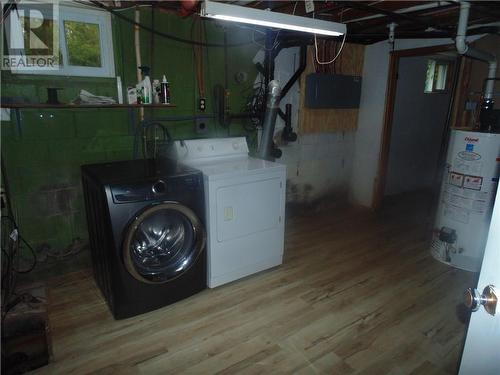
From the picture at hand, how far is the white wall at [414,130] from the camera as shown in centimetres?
455

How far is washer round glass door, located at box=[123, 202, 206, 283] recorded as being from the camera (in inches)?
86.5

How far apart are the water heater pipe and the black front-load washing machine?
2.34 m

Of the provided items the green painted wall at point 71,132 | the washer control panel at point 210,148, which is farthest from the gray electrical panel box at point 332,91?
the green painted wall at point 71,132

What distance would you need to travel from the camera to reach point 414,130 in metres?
4.89

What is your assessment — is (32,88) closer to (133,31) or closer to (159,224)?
(133,31)

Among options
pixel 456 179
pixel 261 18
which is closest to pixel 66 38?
pixel 261 18

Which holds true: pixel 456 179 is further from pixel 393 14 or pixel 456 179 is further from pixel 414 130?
pixel 414 130

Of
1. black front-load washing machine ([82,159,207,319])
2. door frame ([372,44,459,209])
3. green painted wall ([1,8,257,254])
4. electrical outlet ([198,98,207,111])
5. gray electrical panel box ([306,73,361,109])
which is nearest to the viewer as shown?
black front-load washing machine ([82,159,207,319])

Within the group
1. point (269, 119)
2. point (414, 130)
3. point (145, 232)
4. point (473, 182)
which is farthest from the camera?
point (414, 130)

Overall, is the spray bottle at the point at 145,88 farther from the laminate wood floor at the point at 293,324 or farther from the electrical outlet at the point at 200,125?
the laminate wood floor at the point at 293,324

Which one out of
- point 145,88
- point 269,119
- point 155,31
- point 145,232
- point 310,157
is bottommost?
point 145,232

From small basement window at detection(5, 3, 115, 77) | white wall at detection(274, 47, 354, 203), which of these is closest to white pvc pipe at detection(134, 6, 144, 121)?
small basement window at detection(5, 3, 115, 77)

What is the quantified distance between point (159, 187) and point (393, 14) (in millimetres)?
2209

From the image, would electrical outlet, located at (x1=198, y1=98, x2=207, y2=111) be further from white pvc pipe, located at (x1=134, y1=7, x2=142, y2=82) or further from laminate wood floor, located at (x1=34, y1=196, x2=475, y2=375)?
laminate wood floor, located at (x1=34, y1=196, x2=475, y2=375)
